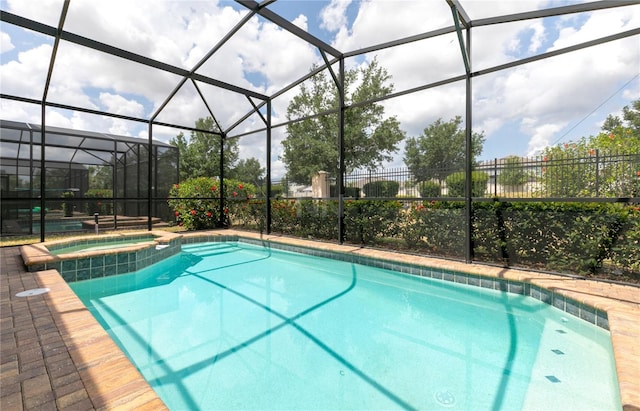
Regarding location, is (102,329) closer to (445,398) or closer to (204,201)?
(445,398)

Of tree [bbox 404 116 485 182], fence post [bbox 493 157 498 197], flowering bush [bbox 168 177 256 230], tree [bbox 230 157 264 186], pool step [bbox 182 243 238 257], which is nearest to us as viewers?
fence post [bbox 493 157 498 197]

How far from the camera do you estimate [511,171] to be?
498 centimetres

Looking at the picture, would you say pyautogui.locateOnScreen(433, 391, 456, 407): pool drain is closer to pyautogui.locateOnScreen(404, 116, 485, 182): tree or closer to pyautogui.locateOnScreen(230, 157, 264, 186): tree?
pyautogui.locateOnScreen(230, 157, 264, 186): tree

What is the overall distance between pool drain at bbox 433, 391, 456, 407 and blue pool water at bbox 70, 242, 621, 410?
0.03ft

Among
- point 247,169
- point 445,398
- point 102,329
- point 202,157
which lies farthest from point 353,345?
point 247,169

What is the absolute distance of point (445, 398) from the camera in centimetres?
205

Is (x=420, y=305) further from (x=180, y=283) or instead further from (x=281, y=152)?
(x=281, y=152)

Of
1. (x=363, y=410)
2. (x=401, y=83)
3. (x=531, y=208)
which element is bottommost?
(x=363, y=410)

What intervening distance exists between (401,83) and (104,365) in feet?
69.0

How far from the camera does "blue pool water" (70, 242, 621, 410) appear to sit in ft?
6.86

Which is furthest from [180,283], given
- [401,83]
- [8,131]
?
[401,83]

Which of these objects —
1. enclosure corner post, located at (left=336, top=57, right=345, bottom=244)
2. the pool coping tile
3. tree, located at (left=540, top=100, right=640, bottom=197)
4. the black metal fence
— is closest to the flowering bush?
the pool coping tile

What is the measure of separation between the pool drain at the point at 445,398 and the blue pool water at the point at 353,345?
10 mm

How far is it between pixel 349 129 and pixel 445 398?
1908 centimetres
